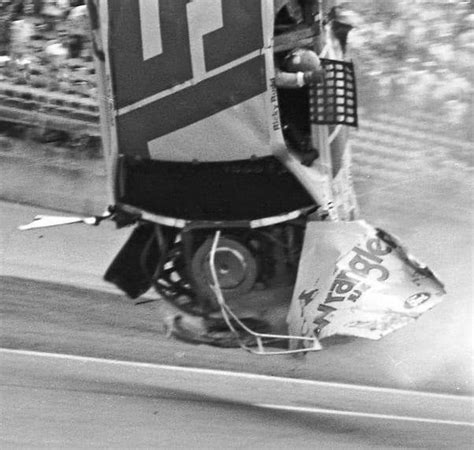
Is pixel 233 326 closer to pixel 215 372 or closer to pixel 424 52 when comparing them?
pixel 215 372

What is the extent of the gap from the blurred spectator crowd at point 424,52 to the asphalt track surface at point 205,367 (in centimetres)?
50

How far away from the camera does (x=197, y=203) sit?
416 cm

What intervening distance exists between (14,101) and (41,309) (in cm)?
146

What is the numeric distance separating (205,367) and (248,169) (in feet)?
3.40

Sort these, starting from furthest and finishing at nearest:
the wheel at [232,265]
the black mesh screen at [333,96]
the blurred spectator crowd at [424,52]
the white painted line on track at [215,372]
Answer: the blurred spectator crowd at [424,52]
the white painted line on track at [215,372]
the wheel at [232,265]
the black mesh screen at [333,96]

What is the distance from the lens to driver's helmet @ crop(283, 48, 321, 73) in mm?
3939

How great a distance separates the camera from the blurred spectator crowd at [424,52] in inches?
242

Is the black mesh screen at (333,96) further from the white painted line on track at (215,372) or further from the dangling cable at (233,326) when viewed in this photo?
the white painted line on track at (215,372)

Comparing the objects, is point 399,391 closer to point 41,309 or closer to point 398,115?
point 41,309

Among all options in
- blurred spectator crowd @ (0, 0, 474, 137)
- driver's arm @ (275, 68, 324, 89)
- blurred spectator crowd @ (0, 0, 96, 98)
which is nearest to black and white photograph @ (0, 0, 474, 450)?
driver's arm @ (275, 68, 324, 89)

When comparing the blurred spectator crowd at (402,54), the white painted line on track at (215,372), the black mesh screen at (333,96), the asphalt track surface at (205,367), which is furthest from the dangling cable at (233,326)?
the blurred spectator crowd at (402,54)

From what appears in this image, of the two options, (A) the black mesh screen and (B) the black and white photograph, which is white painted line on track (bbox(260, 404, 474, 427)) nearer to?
(B) the black and white photograph

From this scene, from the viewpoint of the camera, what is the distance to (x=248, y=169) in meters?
4.06

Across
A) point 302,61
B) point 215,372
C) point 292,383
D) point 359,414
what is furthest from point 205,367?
point 302,61
